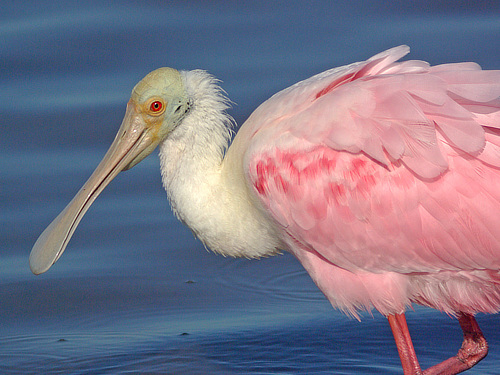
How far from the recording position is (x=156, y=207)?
8.54m

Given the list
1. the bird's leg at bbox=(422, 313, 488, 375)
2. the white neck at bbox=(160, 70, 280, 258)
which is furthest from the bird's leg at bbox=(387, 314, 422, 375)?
the white neck at bbox=(160, 70, 280, 258)

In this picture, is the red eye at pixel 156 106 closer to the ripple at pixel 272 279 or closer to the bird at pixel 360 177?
the bird at pixel 360 177

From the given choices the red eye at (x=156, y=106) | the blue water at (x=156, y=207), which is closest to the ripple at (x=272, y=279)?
the blue water at (x=156, y=207)

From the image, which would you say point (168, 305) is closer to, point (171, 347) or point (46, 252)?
point (171, 347)

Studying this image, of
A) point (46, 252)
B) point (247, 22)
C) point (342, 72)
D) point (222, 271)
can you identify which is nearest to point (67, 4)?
point (247, 22)

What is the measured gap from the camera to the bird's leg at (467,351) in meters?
6.19

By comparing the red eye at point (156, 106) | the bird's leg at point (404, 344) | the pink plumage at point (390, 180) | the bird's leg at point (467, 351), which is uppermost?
the red eye at point (156, 106)

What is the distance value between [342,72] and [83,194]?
1894 mm

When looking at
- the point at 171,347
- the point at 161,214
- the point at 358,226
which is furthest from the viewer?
the point at 161,214

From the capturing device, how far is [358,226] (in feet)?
18.8

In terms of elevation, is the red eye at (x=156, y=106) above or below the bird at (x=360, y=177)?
above

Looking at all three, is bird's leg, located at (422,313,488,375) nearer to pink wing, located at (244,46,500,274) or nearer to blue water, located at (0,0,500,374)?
blue water, located at (0,0,500,374)

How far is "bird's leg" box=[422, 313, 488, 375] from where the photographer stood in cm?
619

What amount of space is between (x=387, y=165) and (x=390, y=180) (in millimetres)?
104
